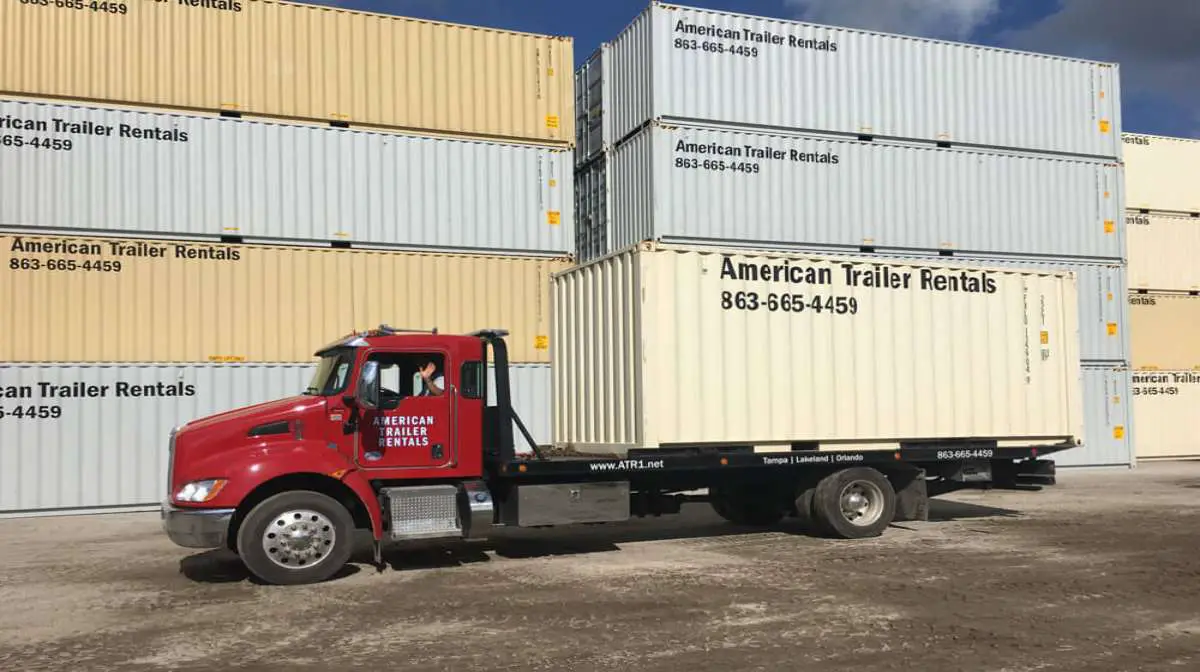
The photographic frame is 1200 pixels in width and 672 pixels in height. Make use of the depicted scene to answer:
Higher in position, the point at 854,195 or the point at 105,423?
the point at 854,195

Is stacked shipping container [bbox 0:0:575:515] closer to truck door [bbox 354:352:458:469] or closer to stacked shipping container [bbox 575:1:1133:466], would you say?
stacked shipping container [bbox 575:1:1133:466]

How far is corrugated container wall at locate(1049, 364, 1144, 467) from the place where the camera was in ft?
68.5

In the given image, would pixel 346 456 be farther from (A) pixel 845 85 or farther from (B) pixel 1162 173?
(B) pixel 1162 173

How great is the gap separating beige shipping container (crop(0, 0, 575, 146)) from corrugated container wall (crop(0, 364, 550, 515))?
455cm

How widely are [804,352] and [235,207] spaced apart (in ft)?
33.4

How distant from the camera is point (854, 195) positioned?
19.4 meters

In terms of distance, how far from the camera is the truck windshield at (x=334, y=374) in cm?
959

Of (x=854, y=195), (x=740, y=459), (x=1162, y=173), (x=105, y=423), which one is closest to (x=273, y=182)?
(x=105, y=423)

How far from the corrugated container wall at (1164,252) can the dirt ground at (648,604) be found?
47.9 feet

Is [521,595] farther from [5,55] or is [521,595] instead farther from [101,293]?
[5,55]

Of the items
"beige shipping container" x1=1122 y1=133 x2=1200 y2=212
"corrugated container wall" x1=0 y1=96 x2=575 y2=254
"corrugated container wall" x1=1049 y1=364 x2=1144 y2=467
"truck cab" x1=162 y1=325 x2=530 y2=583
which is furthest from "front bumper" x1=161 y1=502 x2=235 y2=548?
"beige shipping container" x1=1122 y1=133 x2=1200 y2=212

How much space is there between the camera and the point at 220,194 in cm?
1617

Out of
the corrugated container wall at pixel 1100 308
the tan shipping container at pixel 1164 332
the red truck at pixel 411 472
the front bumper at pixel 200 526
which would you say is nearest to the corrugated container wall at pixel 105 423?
the red truck at pixel 411 472

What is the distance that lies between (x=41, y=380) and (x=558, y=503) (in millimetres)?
9275
